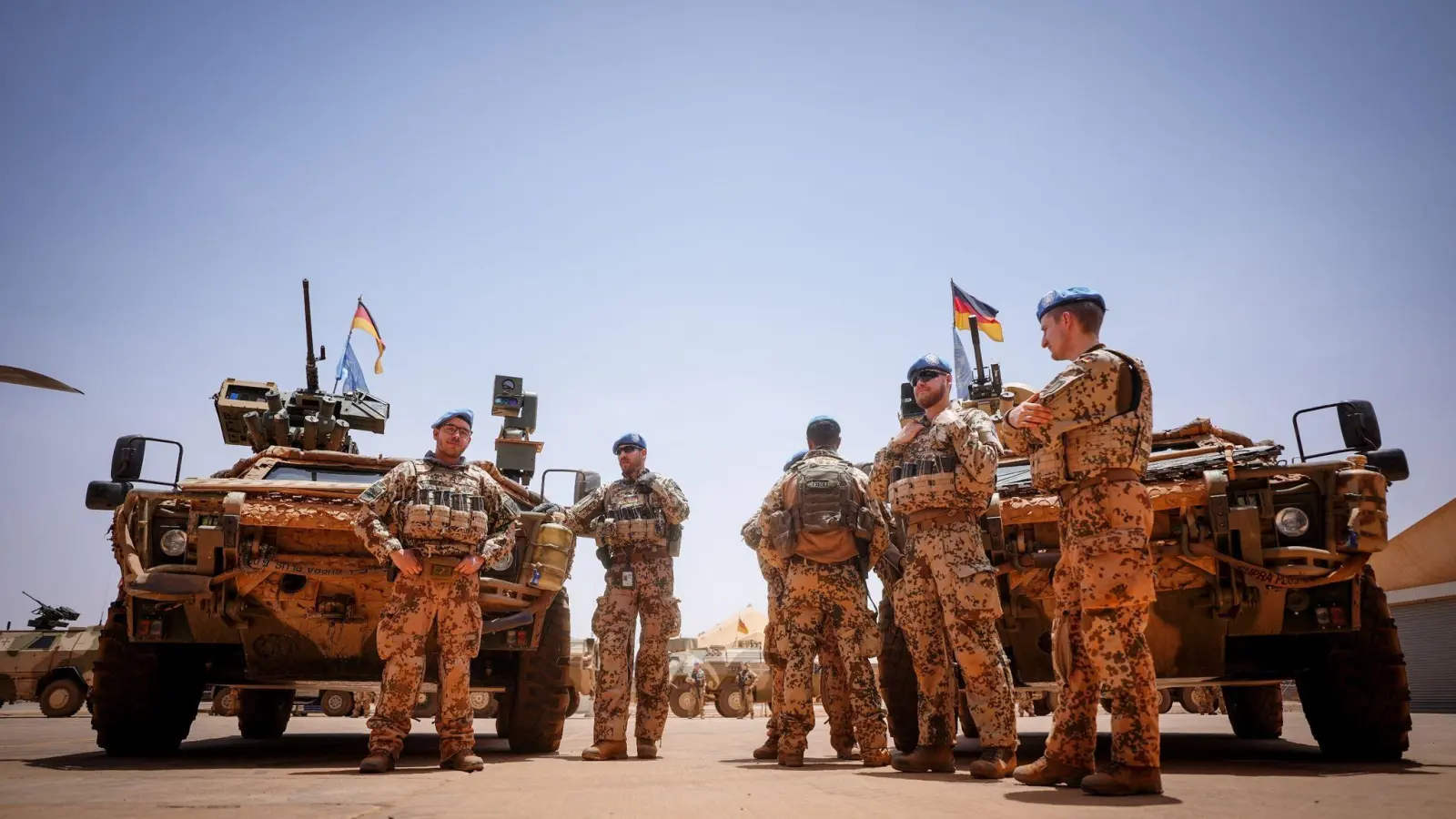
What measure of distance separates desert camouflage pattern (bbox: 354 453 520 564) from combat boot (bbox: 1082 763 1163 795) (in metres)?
3.26

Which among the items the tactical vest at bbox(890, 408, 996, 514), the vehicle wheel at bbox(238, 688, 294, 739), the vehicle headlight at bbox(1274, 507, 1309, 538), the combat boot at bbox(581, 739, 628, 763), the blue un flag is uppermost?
the blue un flag

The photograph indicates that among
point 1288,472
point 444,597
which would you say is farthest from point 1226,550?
point 444,597

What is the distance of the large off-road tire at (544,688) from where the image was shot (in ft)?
21.2

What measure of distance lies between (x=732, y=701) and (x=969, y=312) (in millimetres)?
11144

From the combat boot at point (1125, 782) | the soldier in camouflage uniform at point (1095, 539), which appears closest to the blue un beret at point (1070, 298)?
the soldier in camouflage uniform at point (1095, 539)

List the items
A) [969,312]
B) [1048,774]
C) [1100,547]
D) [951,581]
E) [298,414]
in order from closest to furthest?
[1100,547] < [1048,774] < [951,581] < [298,414] < [969,312]

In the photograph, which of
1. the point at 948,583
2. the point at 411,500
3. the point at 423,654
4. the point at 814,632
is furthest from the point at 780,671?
the point at 411,500

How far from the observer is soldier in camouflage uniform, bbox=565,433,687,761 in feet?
20.2

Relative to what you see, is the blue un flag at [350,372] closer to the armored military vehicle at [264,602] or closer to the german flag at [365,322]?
the german flag at [365,322]

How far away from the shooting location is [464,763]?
4906 millimetres

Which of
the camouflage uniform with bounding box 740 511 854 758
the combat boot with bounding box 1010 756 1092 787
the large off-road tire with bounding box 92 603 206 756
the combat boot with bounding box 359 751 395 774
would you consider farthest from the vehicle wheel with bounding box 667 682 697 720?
the combat boot with bounding box 1010 756 1092 787

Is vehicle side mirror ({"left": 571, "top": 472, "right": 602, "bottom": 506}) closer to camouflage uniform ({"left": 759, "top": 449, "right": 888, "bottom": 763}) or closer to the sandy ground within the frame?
camouflage uniform ({"left": 759, "top": 449, "right": 888, "bottom": 763})

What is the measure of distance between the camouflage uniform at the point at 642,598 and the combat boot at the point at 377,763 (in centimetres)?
151

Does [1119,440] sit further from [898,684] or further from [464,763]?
[464,763]
